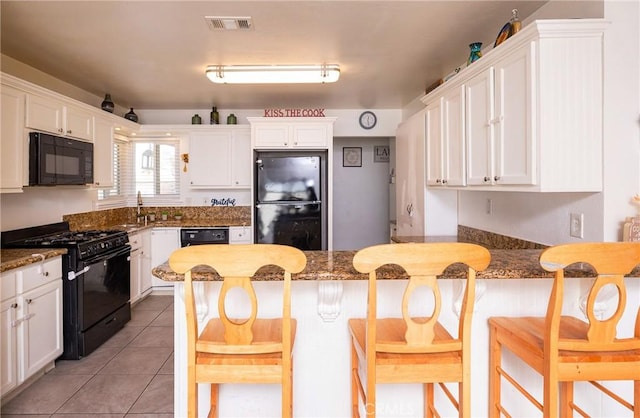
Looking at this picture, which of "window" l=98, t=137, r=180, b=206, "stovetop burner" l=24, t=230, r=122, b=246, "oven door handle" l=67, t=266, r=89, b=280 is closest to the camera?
"oven door handle" l=67, t=266, r=89, b=280

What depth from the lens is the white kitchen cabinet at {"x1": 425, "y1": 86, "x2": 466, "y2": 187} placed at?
2.46 meters

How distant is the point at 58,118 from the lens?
3.04 metres

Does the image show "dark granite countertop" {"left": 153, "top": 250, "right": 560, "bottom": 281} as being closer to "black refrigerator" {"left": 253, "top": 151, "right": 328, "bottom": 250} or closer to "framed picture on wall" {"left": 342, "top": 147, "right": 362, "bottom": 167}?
"black refrigerator" {"left": 253, "top": 151, "right": 328, "bottom": 250}

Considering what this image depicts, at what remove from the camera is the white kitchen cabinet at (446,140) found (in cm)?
246

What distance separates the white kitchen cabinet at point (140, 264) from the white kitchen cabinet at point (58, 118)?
119cm

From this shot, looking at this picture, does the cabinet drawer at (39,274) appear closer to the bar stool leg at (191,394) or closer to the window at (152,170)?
the bar stool leg at (191,394)

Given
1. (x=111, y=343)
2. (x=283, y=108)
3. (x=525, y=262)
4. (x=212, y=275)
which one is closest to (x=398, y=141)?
(x=283, y=108)

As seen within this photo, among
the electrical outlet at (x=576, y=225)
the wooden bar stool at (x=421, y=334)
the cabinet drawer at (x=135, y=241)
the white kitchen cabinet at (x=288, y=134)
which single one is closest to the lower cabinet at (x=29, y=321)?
the cabinet drawer at (x=135, y=241)

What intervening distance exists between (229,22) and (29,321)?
2.38 metres

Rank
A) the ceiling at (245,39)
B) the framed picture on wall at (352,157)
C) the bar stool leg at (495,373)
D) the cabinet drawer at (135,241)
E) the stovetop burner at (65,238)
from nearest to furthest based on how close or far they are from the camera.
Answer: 1. the bar stool leg at (495,373)
2. the ceiling at (245,39)
3. the stovetop burner at (65,238)
4. the cabinet drawer at (135,241)
5. the framed picture on wall at (352,157)

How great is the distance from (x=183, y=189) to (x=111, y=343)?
232 cm

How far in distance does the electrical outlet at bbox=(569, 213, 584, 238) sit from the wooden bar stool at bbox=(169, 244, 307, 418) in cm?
156

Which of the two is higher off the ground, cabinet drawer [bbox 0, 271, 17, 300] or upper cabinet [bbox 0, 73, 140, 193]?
upper cabinet [bbox 0, 73, 140, 193]

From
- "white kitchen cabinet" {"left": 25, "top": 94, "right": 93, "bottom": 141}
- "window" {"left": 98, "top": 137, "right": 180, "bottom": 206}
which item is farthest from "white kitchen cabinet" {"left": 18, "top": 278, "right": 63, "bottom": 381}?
"window" {"left": 98, "top": 137, "right": 180, "bottom": 206}
